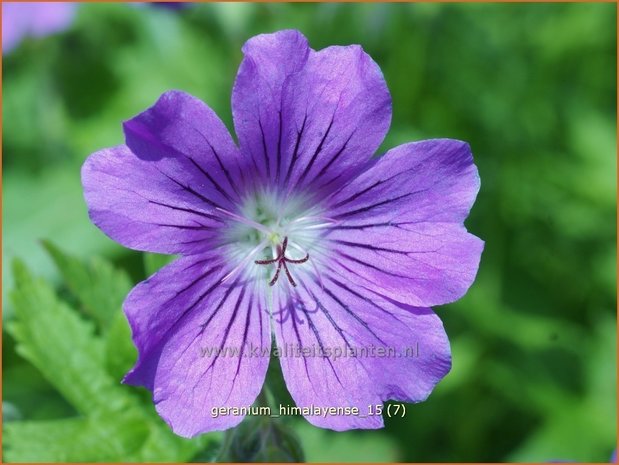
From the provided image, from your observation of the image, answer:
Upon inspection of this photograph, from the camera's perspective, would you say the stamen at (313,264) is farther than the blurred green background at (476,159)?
No

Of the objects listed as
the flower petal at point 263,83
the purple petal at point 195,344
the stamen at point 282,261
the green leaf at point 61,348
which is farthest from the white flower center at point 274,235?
the green leaf at point 61,348

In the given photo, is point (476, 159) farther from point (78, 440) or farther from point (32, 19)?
point (78, 440)

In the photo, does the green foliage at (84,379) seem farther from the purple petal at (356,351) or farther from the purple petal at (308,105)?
the purple petal at (308,105)

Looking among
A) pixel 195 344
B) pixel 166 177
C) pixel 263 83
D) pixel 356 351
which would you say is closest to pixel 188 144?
pixel 166 177

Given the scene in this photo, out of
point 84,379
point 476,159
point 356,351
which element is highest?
point 476,159

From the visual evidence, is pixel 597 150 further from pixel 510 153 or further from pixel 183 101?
pixel 183 101

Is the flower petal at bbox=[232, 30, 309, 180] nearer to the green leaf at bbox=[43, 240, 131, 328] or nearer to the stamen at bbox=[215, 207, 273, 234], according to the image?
the stamen at bbox=[215, 207, 273, 234]

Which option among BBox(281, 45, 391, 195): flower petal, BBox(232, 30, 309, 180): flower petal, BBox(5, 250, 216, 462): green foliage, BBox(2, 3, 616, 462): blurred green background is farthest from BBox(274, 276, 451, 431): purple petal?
BBox(2, 3, 616, 462): blurred green background
